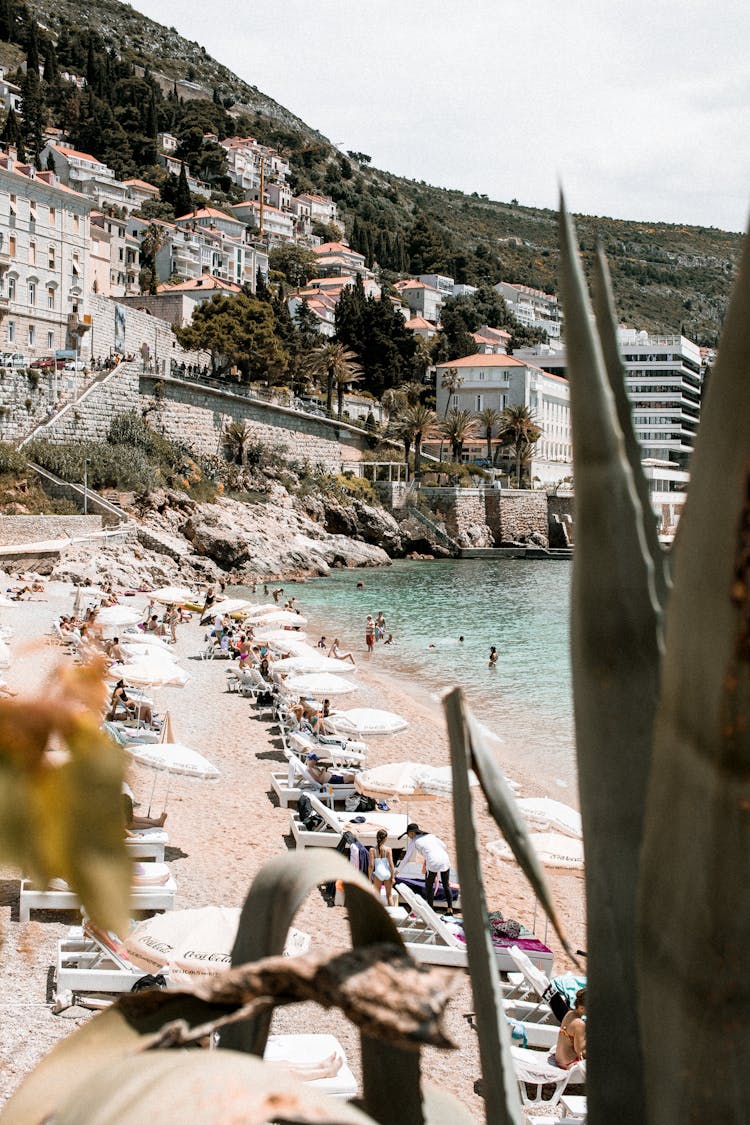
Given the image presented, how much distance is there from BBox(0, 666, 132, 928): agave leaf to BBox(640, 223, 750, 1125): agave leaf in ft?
1.62

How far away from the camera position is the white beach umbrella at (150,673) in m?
14.9

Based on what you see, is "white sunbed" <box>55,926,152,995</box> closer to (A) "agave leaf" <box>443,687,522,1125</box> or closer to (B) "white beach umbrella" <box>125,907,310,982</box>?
(B) "white beach umbrella" <box>125,907,310,982</box>

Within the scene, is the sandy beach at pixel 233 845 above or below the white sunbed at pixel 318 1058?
below

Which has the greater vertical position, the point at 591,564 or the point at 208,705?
the point at 591,564

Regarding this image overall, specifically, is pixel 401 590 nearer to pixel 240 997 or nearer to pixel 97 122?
pixel 240 997

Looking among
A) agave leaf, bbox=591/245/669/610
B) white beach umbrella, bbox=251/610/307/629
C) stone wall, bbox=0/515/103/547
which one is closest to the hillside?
stone wall, bbox=0/515/103/547

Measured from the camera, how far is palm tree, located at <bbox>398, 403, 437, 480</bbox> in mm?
64750

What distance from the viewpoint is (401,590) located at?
44281 millimetres

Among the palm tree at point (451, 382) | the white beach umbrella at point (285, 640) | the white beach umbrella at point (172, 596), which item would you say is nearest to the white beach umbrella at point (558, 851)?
the white beach umbrella at point (285, 640)

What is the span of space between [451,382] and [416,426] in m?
18.6

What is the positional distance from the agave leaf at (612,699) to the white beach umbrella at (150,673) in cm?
1393

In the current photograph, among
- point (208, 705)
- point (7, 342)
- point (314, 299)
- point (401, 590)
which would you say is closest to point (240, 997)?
point (208, 705)

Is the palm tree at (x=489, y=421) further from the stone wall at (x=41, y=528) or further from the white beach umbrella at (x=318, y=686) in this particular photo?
the white beach umbrella at (x=318, y=686)

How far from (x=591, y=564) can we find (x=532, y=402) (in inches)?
3270
